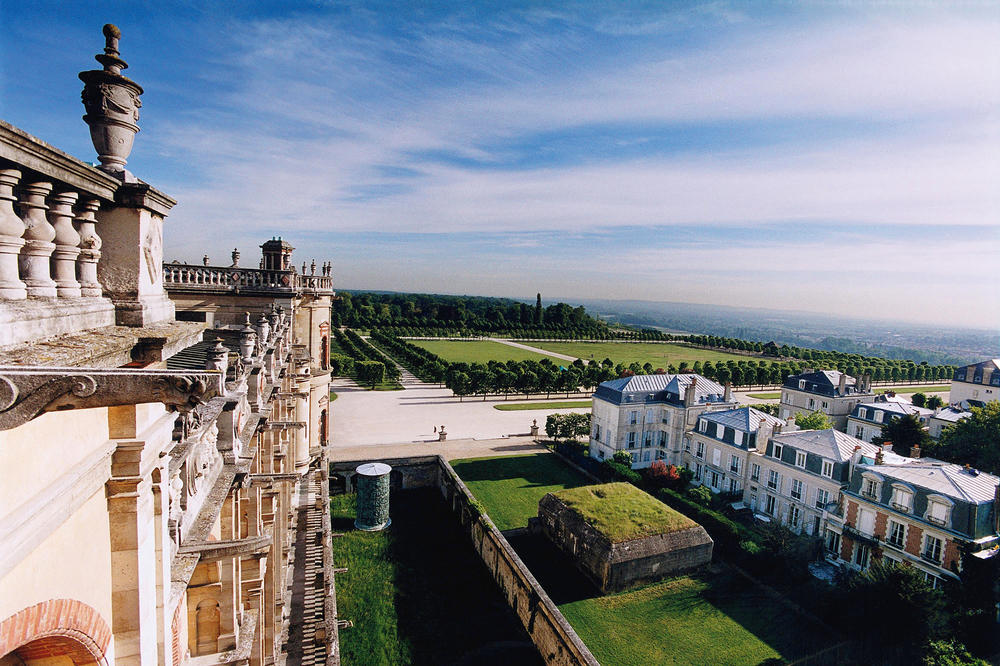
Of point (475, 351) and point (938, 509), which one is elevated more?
point (938, 509)

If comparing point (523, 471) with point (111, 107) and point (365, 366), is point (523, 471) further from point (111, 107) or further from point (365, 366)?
point (111, 107)

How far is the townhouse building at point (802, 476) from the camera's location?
2262cm

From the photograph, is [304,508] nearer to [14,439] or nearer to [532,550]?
[532,550]

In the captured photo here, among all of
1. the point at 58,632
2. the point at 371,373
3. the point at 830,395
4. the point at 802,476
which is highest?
the point at 58,632

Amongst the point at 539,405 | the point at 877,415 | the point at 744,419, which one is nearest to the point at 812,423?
the point at 744,419

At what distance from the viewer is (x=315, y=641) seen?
1456 cm

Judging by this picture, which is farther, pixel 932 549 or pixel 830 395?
pixel 830 395

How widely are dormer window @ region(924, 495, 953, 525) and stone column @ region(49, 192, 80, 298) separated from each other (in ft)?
80.7

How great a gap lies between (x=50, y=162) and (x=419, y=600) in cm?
1828

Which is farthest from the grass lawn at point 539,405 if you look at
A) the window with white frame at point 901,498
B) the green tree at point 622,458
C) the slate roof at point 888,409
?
the window with white frame at point 901,498

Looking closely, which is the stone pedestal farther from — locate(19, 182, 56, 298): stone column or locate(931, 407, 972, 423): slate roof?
locate(931, 407, 972, 423): slate roof

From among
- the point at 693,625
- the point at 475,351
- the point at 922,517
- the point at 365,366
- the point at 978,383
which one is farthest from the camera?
the point at 475,351

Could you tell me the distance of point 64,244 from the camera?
375 cm

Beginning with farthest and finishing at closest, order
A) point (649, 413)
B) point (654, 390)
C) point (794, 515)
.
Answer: point (654, 390) < point (649, 413) < point (794, 515)
